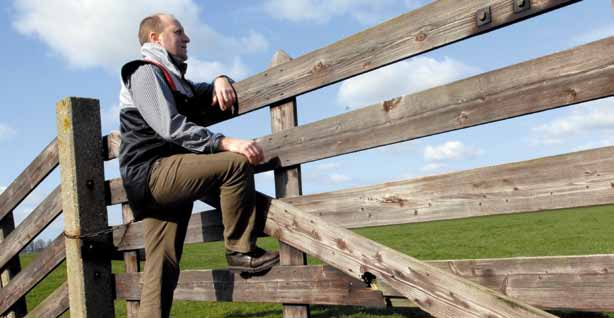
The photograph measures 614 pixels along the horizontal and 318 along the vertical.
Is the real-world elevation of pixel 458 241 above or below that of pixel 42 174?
below

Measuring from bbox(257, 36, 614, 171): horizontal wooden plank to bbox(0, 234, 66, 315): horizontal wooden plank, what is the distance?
3.14m

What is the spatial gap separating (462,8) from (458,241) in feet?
54.3

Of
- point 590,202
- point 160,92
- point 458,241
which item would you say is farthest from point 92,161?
point 458,241

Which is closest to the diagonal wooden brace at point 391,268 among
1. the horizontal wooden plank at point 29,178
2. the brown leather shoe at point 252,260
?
the brown leather shoe at point 252,260

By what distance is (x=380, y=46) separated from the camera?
385 cm

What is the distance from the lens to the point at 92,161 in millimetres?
5699

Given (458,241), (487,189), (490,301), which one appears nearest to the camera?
(490,301)

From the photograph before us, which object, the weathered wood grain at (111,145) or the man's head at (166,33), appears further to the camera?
the weathered wood grain at (111,145)

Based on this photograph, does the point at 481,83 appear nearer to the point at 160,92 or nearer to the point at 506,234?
the point at 160,92

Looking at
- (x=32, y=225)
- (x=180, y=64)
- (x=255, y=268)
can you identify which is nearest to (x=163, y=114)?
(x=180, y=64)

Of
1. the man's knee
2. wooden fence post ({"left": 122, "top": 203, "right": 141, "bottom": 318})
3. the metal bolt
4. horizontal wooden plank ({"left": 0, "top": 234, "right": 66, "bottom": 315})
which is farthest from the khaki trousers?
horizontal wooden plank ({"left": 0, "top": 234, "right": 66, "bottom": 315})

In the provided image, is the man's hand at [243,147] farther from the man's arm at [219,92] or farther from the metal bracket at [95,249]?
the metal bracket at [95,249]

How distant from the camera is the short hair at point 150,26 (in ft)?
14.0

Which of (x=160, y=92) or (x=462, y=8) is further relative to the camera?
(x=160, y=92)
